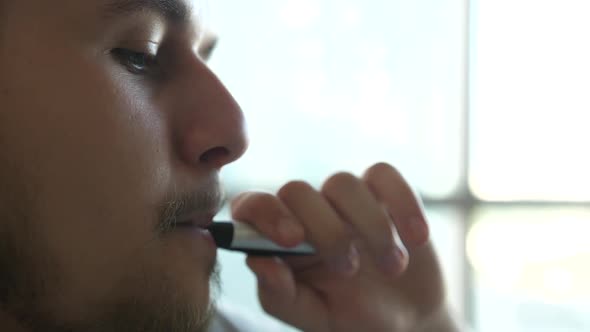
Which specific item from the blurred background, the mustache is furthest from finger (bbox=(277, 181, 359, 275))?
the blurred background

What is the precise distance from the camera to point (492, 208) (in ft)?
5.20

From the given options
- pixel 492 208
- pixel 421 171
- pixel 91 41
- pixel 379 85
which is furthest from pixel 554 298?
pixel 91 41

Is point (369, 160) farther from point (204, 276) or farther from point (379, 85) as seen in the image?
point (204, 276)

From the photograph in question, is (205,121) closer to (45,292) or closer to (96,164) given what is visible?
(96,164)

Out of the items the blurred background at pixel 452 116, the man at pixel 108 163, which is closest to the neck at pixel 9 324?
the man at pixel 108 163

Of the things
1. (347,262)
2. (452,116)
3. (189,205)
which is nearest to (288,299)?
(347,262)

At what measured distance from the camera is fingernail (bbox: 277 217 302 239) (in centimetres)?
67

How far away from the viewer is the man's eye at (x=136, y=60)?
554 mm

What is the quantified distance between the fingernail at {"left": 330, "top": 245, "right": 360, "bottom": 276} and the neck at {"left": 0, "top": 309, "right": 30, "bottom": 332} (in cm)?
35

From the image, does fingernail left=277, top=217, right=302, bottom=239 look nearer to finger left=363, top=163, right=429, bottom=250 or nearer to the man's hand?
the man's hand

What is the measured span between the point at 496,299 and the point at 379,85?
0.66 m

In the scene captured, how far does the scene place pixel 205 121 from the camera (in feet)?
1.91


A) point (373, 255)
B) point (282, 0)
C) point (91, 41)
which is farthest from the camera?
point (282, 0)

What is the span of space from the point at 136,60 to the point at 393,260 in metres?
0.37
